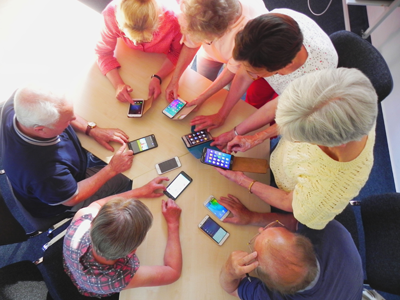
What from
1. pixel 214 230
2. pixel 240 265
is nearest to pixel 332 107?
pixel 240 265

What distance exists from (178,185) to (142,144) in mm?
362

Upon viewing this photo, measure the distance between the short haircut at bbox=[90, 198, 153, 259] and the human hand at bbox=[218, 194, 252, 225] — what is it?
1.76 ft

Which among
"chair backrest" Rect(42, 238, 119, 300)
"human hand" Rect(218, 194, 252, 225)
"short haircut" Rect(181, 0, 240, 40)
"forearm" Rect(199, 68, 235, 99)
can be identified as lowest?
"chair backrest" Rect(42, 238, 119, 300)

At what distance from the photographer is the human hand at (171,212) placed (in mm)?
1606

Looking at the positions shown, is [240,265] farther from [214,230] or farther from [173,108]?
[173,108]

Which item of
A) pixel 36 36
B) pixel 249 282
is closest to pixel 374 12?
pixel 249 282

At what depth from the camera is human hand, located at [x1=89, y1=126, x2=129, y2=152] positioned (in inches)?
69.9

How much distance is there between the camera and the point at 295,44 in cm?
134

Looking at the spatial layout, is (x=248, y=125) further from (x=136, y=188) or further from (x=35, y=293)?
(x=35, y=293)

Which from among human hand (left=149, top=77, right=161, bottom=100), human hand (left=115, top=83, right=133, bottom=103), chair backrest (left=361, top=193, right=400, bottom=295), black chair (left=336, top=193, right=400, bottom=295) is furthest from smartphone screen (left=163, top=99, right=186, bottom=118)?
chair backrest (left=361, top=193, right=400, bottom=295)

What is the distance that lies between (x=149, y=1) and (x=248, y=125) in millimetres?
942

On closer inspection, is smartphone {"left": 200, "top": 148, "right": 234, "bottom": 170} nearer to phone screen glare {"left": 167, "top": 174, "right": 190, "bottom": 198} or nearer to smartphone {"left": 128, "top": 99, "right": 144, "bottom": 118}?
phone screen glare {"left": 167, "top": 174, "right": 190, "bottom": 198}

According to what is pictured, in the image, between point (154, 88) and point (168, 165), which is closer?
point (168, 165)

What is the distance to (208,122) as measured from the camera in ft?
6.01
